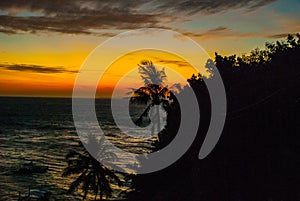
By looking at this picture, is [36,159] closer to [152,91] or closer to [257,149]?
[152,91]

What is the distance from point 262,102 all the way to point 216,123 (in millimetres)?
2897

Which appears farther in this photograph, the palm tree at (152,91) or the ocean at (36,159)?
the ocean at (36,159)

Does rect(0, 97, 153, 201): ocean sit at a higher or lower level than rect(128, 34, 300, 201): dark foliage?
lower

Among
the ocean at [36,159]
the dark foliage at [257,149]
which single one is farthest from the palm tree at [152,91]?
the ocean at [36,159]

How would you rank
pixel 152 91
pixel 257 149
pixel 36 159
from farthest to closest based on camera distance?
pixel 36 159, pixel 152 91, pixel 257 149

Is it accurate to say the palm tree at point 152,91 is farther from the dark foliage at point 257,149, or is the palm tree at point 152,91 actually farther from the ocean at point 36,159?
the ocean at point 36,159

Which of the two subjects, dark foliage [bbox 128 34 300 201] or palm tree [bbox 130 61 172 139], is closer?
dark foliage [bbox 128 34 300 201]

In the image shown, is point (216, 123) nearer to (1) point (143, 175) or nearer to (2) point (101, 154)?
Result: (1) point (143, 175)

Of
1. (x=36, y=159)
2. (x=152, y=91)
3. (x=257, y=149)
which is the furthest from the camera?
(x=36, y=159)

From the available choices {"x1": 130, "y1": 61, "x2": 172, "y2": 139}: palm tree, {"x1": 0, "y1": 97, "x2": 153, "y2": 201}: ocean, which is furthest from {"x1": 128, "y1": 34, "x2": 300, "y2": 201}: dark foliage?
{"x1": 0, "y1": 97, "x2": 153, "y2": 201}: ocean

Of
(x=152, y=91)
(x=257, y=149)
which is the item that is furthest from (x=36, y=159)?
(x=257, y=149)

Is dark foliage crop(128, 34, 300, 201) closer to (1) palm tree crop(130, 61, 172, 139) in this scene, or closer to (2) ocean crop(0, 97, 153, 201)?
(1) palm tree crop(130, 61, 172, 139)

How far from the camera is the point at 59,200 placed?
1625 inches

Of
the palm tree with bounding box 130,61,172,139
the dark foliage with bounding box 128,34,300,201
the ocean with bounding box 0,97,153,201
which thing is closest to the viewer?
the dark foliage with bounding box 128,34,300,201
